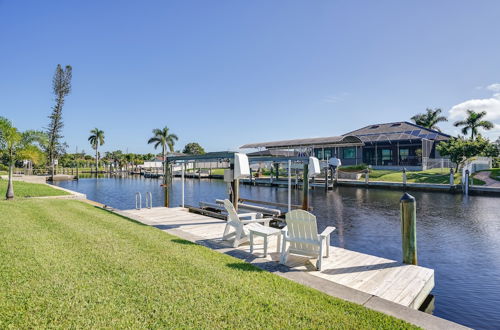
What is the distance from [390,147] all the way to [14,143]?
134 feet

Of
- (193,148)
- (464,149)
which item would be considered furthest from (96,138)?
(464,149)

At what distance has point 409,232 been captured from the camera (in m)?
5.52

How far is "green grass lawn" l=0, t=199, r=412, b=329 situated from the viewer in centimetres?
314

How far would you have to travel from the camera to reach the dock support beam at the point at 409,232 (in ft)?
Result: 18.0

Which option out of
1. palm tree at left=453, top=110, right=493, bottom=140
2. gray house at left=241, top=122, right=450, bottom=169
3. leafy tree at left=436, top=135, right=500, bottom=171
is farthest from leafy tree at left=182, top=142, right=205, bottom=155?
leafy tree at left=436, top=135, right=500, bottom=171

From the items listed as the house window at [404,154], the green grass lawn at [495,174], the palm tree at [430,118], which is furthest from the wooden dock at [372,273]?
the palm tree at [430,118]

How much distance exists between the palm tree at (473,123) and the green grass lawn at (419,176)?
1258cm

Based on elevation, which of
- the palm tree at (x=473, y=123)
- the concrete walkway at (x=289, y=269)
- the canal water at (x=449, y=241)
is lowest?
the canal water at (x=449, y=241)

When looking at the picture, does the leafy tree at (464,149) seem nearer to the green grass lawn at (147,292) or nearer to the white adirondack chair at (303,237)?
the white adirondack chair at (303,237)

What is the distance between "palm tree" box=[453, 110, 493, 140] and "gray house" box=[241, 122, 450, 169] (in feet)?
13.9

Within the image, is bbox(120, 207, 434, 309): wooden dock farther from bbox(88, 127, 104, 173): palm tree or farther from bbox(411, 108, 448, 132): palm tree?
bbox(88, 127, 104, 173): palm tree

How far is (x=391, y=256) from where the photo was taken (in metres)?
8.15

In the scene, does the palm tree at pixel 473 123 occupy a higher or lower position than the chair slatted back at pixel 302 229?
higher

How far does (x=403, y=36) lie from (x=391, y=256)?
42.5 feet
